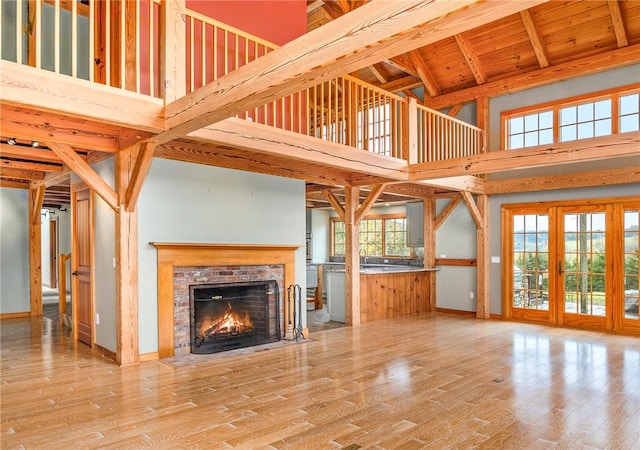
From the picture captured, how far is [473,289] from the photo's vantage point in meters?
8.30

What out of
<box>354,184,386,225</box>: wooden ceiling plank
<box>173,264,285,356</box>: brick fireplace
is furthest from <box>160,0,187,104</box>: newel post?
<box>354,184,386,225</box>: wooden ceiling plank

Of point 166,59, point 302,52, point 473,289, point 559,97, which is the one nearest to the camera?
point 302,52

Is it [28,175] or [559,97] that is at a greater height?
[559,97]

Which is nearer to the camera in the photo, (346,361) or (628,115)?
(346,361)

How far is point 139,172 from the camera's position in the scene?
437 centimetres

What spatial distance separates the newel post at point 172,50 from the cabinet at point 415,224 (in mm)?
6535

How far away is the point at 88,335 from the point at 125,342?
1351 millimetres

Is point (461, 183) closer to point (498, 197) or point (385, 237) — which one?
point (498, 197)

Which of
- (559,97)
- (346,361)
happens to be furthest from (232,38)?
(559,97)

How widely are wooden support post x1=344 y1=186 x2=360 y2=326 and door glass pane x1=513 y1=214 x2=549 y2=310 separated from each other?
289 cm

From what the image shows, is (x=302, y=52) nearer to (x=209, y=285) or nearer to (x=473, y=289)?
(x=209, y=285)

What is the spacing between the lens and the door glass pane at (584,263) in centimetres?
686

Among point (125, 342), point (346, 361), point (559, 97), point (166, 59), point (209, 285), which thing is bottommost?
point (346, 361)

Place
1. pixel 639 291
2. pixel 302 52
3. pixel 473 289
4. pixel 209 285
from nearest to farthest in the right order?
1. pixel 302 52
2. pixel 209 285
3. pixel 639 291
4. pixel 473 289
